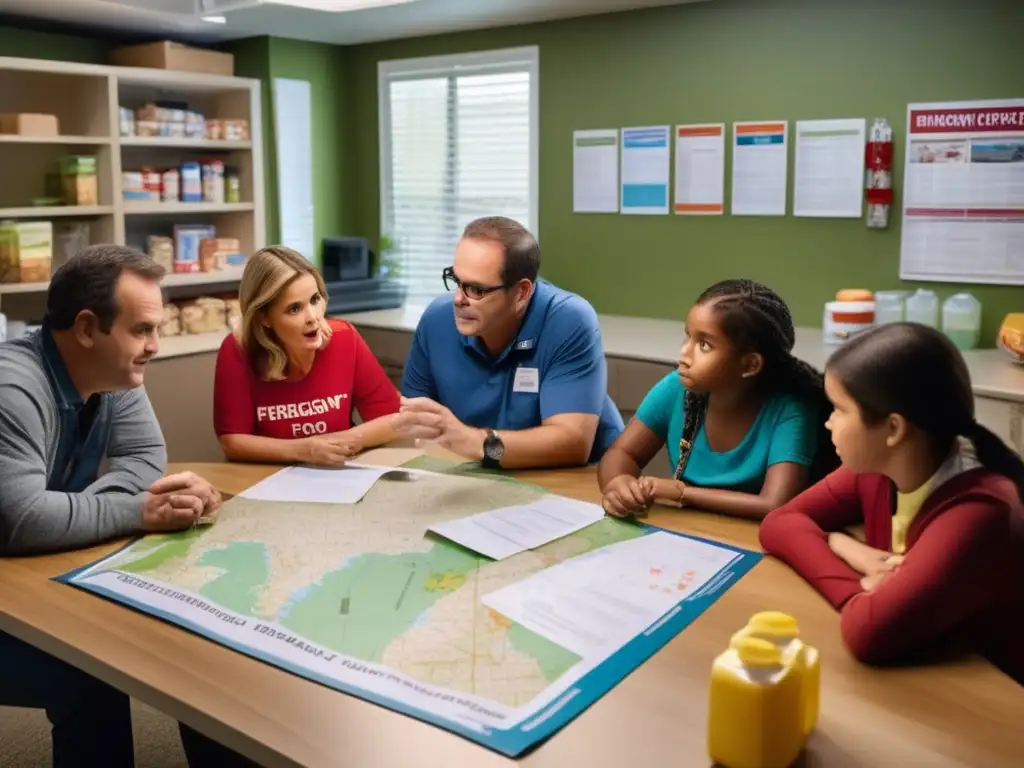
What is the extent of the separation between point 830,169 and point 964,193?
45cm

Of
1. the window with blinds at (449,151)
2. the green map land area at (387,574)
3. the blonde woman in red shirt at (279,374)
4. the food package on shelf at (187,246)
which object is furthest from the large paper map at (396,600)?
the window with blinds at (449,151)

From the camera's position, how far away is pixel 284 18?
12.3 ft

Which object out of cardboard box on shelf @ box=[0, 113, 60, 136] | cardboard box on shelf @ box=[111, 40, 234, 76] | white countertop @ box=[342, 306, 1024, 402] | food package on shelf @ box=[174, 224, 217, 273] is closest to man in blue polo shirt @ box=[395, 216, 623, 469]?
white countertop @ box=[342, 306, 1024, 402]

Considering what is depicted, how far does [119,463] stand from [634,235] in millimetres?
2551

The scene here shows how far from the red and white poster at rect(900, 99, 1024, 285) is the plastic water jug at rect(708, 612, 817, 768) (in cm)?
259

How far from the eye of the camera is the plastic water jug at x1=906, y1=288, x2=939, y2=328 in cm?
324

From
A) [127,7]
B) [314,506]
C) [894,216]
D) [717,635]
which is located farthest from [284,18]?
[717,635]

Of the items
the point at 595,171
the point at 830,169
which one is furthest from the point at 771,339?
the point at 595,171

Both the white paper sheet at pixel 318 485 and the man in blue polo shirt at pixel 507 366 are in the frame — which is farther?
the man in blue polo shirt at pixel 507 366

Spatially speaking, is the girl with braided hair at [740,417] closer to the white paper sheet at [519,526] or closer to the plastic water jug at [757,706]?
the white paper sheet at [519,526]

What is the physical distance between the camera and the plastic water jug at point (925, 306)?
3.24 metres

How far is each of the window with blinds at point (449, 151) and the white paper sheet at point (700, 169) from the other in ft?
2.28

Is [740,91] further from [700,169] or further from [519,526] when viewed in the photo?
[519,526]

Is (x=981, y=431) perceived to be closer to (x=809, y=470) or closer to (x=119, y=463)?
(x=809, y=470)
